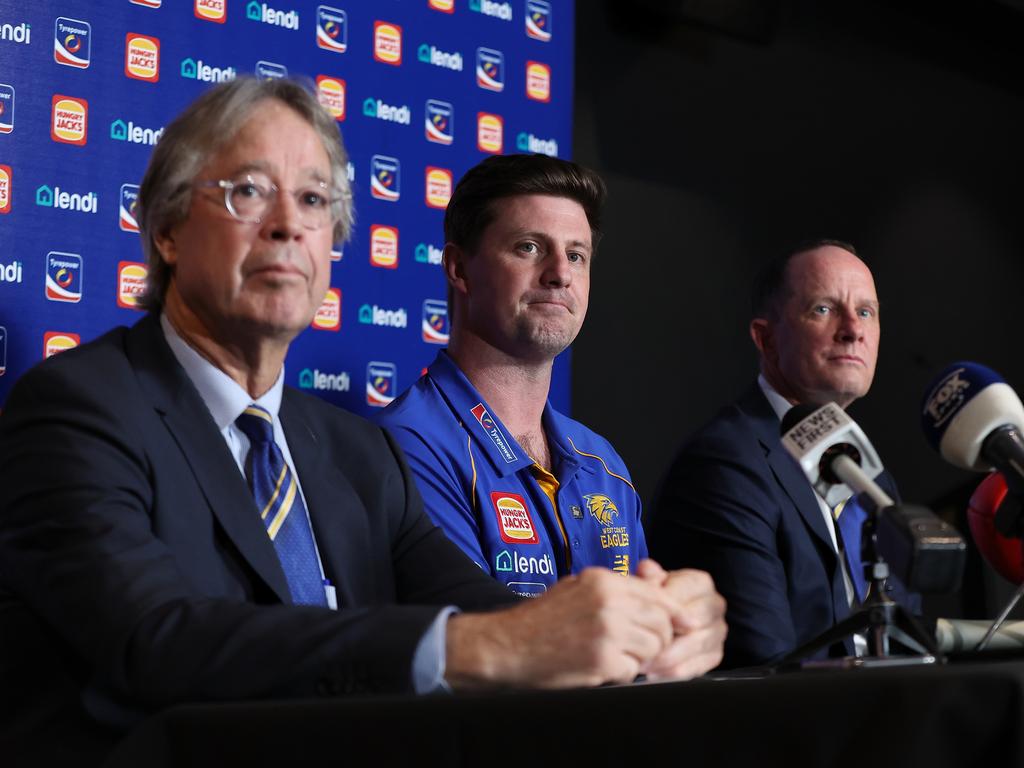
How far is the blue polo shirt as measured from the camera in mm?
2453

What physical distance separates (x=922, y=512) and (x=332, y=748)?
0.72 m

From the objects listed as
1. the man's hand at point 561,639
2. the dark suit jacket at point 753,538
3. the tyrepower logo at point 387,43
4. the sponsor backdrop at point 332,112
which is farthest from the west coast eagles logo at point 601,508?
the man's hand at point 561,639

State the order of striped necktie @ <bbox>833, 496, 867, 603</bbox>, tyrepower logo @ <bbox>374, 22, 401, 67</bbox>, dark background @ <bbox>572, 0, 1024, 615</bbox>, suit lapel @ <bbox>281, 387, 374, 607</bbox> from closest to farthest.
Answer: suit lapel @ <bbox>281, 387, 374, 607</bbox> → striped necktie @ <bbox>833, 496, 867, 603</bbox> → tyrepower logo @ <bbox>374, 22, 401, 67</bbox> → dark background @ <bbox>572, 0, 1024, 615</bbox>

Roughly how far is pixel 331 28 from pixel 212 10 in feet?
1.07

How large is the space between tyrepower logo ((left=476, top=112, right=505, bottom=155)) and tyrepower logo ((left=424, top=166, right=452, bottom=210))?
149mm

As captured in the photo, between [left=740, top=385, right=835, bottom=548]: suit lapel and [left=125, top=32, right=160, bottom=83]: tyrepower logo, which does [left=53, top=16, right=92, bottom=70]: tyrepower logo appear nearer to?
[left=125, top=32, right=160, bottom=83]: tyrepower logo

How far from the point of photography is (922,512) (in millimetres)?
1354

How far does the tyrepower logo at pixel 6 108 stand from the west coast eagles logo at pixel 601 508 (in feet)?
4.54

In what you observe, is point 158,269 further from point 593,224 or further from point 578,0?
point 578,0

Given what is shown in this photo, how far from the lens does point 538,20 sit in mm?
3469

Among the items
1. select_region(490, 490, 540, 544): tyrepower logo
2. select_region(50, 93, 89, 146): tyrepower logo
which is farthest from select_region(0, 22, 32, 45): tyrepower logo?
select_region(490, 490, 540, 544): tyrepower logo

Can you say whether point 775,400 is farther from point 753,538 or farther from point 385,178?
point 385,178

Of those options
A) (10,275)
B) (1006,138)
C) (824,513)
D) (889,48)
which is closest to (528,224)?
(824,513)

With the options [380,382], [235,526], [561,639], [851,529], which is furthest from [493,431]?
[561,639]
